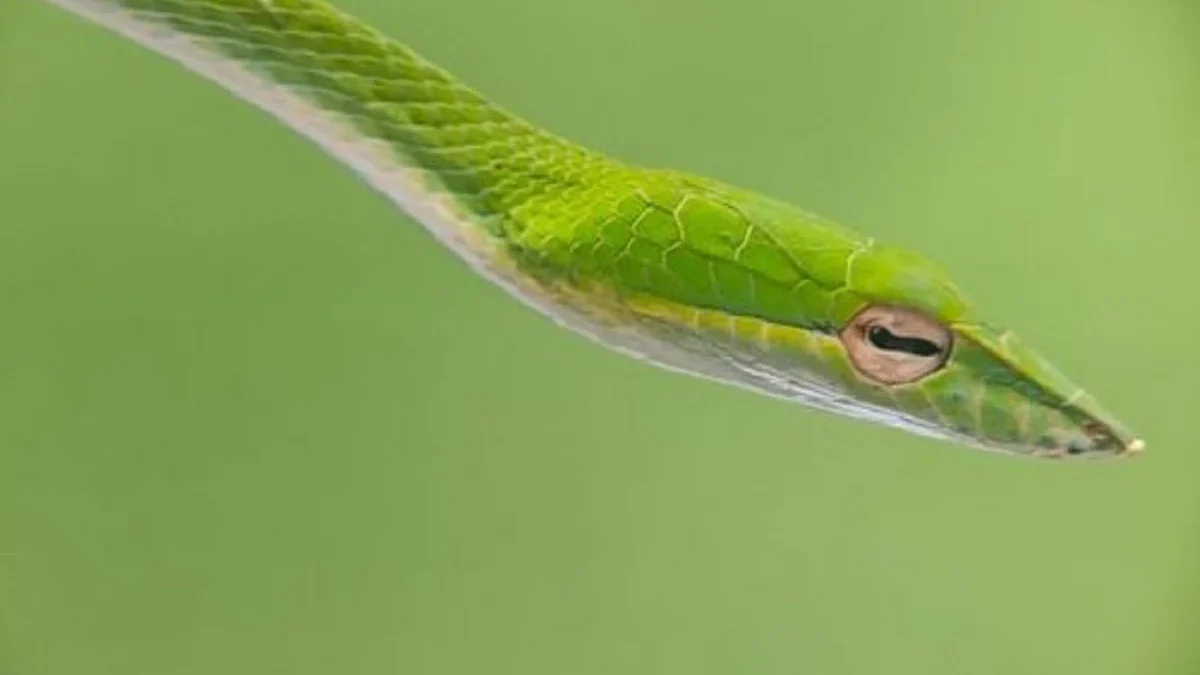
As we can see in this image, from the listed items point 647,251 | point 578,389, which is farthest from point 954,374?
point 578,389

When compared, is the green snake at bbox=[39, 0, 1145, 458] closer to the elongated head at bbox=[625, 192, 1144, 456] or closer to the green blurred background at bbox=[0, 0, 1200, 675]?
the elongated head at bbox=[625, 192, 1144, 456]

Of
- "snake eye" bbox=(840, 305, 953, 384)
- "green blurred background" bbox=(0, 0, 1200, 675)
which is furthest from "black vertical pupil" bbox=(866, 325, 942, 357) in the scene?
"green blurred background" bbox=(0, 0, 1200, 675)

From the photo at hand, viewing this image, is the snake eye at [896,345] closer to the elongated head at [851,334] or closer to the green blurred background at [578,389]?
the elongated head at [851,334]

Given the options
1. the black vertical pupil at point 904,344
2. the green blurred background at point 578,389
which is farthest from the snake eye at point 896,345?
the green blurred background at point 578,389

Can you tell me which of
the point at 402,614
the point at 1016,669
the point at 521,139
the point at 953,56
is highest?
the point at 953,56

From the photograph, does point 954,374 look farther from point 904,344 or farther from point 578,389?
point 578,389

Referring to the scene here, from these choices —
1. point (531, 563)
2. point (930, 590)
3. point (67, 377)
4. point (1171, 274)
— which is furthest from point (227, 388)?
point (1171, 274)

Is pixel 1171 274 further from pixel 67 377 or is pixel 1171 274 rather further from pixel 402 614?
pixel 67 377
